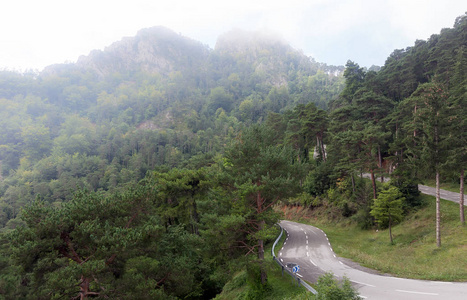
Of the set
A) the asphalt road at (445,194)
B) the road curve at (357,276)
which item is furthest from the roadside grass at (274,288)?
the asphalt road at (445,194)

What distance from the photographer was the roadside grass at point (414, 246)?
14.1m

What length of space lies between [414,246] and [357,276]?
32.3 feet

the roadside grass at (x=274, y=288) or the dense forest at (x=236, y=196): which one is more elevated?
the dense forest at (x=236, y=196)

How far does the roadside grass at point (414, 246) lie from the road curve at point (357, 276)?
3.54 ft

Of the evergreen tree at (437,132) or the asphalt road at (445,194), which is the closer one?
the evergreen tree at (437,132)

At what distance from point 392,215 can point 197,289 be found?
2164cm

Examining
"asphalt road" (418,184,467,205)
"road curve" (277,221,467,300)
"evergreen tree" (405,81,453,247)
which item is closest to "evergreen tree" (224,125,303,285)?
"road curve" (277,221,467,300)

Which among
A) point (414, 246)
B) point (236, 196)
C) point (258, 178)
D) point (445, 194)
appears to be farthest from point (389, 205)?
point (236, 196)

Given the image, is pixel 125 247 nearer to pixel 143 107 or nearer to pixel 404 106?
pixel 404 106

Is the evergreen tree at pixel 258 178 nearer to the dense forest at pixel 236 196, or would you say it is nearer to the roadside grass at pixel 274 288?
the dense forest at pixel 236 196

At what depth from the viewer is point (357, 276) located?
14.2 meters

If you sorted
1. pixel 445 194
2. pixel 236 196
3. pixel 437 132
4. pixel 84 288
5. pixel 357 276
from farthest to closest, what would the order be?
pixel 445 194, pixel 437 132, pixel 236 196, pixel 357 276, pixel 84 288

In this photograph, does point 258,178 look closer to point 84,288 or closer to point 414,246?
point 84,288

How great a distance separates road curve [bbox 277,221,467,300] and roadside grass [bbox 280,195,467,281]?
3.54 feet
